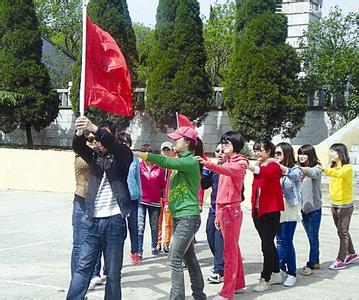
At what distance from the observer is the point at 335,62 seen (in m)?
19.5

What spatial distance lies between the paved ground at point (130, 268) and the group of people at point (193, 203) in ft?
0.82

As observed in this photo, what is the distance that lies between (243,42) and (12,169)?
27.9ft

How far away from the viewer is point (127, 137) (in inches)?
267

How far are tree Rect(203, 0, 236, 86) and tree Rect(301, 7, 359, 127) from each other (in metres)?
6.92

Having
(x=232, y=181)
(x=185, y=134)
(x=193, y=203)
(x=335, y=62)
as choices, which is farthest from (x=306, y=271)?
(x=335, y=62)

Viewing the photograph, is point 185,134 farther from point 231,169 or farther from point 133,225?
point 133,225

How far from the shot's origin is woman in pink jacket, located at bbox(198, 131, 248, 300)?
5875 millimetres

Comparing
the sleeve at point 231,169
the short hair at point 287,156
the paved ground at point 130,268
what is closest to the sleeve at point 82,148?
the sleeve at point 231,169

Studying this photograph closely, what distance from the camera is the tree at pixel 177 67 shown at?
822 inches

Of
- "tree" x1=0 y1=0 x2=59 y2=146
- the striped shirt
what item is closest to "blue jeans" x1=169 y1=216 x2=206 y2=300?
the striped shirt

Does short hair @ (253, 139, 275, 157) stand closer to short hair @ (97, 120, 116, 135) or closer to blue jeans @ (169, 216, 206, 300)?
blue jeans @ (169, 216, 206, 300)

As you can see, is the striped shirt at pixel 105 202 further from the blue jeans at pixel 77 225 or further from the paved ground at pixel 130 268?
the paved ground at pixel 130 268

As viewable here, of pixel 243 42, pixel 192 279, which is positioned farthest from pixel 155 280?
pixel 243 42

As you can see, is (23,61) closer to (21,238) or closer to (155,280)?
(21,238)
